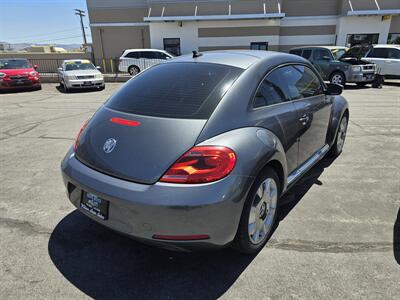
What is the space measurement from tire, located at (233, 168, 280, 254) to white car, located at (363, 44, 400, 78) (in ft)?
50.3

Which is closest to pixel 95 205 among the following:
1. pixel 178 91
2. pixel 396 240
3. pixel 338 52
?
pixel 178 91

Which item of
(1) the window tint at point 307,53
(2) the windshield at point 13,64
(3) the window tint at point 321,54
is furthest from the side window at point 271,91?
(2) the windshield at point 13,64

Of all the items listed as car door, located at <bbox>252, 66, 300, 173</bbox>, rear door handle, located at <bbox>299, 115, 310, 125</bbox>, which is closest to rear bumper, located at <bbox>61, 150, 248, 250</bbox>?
car door, located at <bbox>252, 66, 300, 173</bbox>

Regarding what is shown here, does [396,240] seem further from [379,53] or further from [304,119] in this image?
[379,53]

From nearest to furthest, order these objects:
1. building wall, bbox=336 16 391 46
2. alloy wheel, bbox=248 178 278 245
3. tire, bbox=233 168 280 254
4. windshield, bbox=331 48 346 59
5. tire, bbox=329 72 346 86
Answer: tire, bbox=233 168 280 254 < alloy wheel, bbox=248 178 278 245 < tire, bbox=329 72 346 86 < windshield, bbox=331 48 346 59 < building wall, bbox=336 16 391 46

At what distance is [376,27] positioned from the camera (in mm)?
22953

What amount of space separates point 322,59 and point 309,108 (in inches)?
480

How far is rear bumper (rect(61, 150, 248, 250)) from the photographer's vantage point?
78.6 inches

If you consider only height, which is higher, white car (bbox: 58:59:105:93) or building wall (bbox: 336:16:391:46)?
building wall (bbox: 336:16:391:46)

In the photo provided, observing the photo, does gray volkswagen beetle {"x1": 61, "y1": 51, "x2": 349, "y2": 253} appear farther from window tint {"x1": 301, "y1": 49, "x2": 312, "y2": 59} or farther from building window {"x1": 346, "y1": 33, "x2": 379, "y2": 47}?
building window {"x1": 346, "y1": 33, "x2": 379, "y2": 47}

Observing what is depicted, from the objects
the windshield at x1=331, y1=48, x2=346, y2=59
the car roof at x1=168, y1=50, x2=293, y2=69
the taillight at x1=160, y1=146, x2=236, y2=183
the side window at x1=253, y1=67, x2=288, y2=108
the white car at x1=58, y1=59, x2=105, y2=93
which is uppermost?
the car roof at x1=168, y1=50, x2=293, y2=69

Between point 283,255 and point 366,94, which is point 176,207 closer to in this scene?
point 283,255

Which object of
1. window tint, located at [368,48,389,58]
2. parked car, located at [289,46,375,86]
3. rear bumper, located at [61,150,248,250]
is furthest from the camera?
window tint, located at [368,48,389,58]

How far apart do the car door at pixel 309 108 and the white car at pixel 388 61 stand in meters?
13.4
